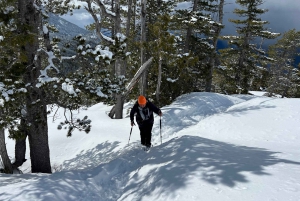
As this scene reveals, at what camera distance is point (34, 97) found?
22.0 feet

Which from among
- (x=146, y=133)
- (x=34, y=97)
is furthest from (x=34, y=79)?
(x=146, y=133)

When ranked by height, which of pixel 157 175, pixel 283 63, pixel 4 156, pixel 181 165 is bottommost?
pixel 4 156

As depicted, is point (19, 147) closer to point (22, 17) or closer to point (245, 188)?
point (22, 17)

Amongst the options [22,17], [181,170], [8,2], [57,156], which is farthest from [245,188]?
[57,156]

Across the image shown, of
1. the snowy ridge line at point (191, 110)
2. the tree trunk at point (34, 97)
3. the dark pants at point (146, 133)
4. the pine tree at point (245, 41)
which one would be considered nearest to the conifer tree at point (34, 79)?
the tree trunk at point (34, 97)

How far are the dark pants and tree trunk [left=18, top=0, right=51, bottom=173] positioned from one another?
3387 mm

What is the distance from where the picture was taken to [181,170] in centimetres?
501

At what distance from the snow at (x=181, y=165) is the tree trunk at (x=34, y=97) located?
32.7 inches

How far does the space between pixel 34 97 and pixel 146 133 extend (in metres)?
4.01

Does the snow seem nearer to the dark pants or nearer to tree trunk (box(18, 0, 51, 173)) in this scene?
the dark pants

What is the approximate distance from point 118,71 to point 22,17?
6.31 m

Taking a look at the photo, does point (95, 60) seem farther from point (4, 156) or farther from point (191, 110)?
point (191, 110)

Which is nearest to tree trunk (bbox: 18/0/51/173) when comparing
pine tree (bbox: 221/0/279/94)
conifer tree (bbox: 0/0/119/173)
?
conifer tree (bbox: 0/0/119/173)

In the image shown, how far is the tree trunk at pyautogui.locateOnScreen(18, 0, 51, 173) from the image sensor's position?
6367 mm
